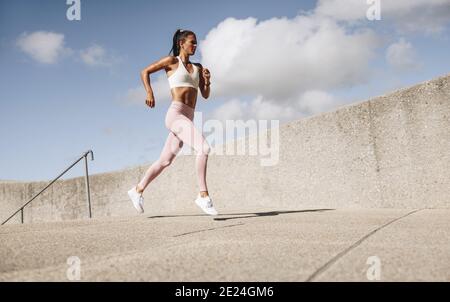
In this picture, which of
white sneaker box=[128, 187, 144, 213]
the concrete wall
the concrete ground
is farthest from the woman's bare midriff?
the concrete wall

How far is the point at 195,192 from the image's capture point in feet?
26.6

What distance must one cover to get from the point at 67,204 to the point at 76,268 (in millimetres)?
9807

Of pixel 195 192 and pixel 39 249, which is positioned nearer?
pixel 39 249

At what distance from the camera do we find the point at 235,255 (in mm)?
1812

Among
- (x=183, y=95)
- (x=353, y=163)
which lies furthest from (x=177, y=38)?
(x=353, y=163)

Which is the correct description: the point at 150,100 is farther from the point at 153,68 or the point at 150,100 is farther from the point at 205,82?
the point at 205,82

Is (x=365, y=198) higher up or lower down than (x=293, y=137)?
lower down

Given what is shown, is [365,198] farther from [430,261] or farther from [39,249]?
[39,249]

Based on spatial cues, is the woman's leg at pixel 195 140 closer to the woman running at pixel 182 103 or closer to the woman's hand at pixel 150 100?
the woman running at pixel 182 103

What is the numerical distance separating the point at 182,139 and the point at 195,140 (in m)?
0.19

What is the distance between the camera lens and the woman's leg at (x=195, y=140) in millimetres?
4133

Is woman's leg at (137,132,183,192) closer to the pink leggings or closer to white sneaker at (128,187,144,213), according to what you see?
the pink leggings
